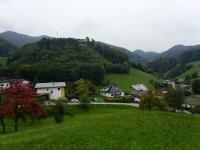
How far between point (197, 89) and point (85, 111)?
85232mm

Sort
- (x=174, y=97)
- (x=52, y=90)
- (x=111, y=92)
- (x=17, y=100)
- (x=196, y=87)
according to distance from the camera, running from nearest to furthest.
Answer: (x=17, y=100)
(x=174, y=97)
(x=52, y=90)
(x=111, y=92)
(x=196, y=87)

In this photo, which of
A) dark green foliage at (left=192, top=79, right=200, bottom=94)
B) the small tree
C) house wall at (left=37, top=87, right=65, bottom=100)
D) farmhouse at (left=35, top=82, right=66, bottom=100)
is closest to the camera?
the small tree

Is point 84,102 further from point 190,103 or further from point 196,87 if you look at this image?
point 196,87

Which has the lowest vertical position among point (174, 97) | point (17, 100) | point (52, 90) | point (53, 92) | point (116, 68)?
point (17, 100)

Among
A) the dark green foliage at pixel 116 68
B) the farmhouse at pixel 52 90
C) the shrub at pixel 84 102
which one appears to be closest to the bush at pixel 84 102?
the shrub at pixel 84 102

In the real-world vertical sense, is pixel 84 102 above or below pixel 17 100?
below

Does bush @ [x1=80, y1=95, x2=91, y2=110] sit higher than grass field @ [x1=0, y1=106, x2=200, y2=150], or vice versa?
bush @ [x1=80, y1=95, x2=91, y2=110]

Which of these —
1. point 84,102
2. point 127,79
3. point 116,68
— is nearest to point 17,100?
point 84,102

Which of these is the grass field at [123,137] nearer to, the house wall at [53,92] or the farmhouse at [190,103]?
the house wall at [53,92]

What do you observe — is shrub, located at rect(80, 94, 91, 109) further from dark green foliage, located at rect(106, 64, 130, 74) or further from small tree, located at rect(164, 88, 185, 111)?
dark green foliage, located at rect(106, 64, 130, 74)

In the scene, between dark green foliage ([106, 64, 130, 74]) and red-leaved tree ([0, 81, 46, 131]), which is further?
dark green foliage ([106, 64, 130, 74])

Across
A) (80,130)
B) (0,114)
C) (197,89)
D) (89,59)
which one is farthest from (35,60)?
(80,130)

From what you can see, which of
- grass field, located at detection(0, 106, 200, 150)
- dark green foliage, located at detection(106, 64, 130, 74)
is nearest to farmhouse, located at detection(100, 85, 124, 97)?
dark green foliage, located at detection(106, 64, 130, 74)

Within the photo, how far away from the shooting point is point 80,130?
3703 cm
